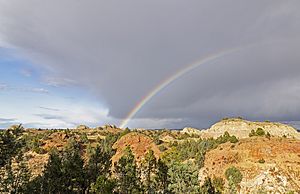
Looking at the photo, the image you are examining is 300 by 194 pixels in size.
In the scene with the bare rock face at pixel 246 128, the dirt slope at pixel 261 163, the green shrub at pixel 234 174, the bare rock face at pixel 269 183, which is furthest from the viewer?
the bare rock face at pixel 246 128

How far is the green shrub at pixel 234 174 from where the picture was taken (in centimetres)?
6744

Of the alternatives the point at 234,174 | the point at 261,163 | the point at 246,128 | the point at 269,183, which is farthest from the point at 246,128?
the point at 269,183

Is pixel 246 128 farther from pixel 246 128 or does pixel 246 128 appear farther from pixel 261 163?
pixel 261 163

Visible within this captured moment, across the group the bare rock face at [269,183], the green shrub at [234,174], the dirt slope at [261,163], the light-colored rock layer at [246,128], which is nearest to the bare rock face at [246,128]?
the light-colored rock layer at [246,128]

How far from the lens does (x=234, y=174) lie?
225 ft

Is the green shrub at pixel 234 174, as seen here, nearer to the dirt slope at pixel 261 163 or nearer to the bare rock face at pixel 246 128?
the dirt slope at pixel 261 163

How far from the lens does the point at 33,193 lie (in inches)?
1529

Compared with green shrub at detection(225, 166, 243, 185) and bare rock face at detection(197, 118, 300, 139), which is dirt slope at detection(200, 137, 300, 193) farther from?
bare rock face at detection(197, 118, 300, 139)

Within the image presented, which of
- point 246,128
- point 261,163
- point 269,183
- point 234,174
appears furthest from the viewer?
point 246,128

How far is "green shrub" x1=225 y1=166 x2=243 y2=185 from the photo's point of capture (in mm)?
67438

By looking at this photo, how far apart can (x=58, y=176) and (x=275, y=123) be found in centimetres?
16388

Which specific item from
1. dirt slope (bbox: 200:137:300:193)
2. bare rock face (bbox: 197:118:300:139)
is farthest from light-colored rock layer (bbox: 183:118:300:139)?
dirt slope (bbox: 200:137:300:193)

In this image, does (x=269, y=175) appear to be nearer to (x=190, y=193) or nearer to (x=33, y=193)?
(x=190, y=193)

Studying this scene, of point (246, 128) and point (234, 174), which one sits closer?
point (234, 174)
